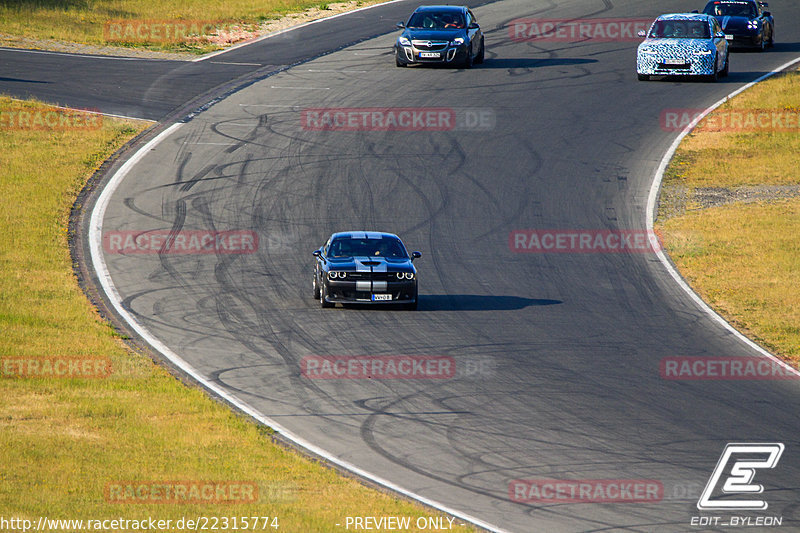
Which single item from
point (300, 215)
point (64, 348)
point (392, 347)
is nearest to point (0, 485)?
point (64, 348)

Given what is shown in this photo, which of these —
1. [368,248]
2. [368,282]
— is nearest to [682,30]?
[368,248]

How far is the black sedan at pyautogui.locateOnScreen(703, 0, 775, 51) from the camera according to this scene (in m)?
41.3

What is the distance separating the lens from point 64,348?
18.4 m

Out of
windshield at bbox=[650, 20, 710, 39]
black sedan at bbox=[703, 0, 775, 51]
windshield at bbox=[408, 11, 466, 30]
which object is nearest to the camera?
windshield at bbox=[650, 20, 710, 39]

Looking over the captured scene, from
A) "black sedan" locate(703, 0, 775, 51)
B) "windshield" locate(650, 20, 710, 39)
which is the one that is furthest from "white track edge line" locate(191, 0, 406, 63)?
"windshield" locate(650, 20, 710, 39)

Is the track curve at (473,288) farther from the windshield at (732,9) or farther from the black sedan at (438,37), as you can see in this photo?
the windshield at (732,9)

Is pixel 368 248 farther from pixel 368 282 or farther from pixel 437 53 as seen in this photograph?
pixel 437 53

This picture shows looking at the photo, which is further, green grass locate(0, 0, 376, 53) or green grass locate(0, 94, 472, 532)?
green grass locate(0, 0, 376, 53)

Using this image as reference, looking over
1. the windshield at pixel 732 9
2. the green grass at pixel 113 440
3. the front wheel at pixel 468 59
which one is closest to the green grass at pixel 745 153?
the windshield at pixel 732 9

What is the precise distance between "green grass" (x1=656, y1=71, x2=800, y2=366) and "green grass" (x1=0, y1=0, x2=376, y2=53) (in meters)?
20.3

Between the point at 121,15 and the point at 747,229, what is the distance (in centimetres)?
3008

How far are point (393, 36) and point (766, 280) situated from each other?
23.4 m

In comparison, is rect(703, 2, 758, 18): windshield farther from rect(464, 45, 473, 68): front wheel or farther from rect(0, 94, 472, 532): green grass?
rect(0, 94, 472, 532): green grass

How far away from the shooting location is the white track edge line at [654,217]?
20.0 metres
